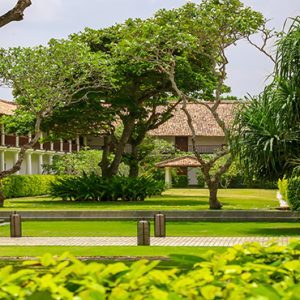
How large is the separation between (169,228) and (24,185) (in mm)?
25101

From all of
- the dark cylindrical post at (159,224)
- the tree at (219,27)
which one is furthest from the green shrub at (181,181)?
the dark cylindrical post at (159,224)

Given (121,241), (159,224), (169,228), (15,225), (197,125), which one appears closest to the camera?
(121,241)

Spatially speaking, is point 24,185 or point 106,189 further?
point 24,185

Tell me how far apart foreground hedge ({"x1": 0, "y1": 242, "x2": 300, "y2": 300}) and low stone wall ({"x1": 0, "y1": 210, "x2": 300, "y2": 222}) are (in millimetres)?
19822

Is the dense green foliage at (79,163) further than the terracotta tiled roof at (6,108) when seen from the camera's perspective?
No

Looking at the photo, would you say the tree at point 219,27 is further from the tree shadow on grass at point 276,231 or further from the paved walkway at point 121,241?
the paved walkway at point 121,241

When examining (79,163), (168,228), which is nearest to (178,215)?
(168,228)

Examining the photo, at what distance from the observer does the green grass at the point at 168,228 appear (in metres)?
20.4

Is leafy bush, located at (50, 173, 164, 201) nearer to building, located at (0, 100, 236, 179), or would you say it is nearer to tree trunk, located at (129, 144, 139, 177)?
tree trunk, located at (129, 144, 139, 177)

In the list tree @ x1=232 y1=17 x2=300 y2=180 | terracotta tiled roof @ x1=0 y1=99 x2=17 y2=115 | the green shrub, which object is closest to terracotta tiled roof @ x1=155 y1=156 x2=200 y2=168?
the green shrub

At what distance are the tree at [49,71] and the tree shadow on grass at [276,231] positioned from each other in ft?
39.2

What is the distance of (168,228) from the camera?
2225 centimetres

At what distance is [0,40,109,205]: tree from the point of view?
30531 mm

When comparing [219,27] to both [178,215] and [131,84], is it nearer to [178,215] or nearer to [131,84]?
[178,215]
